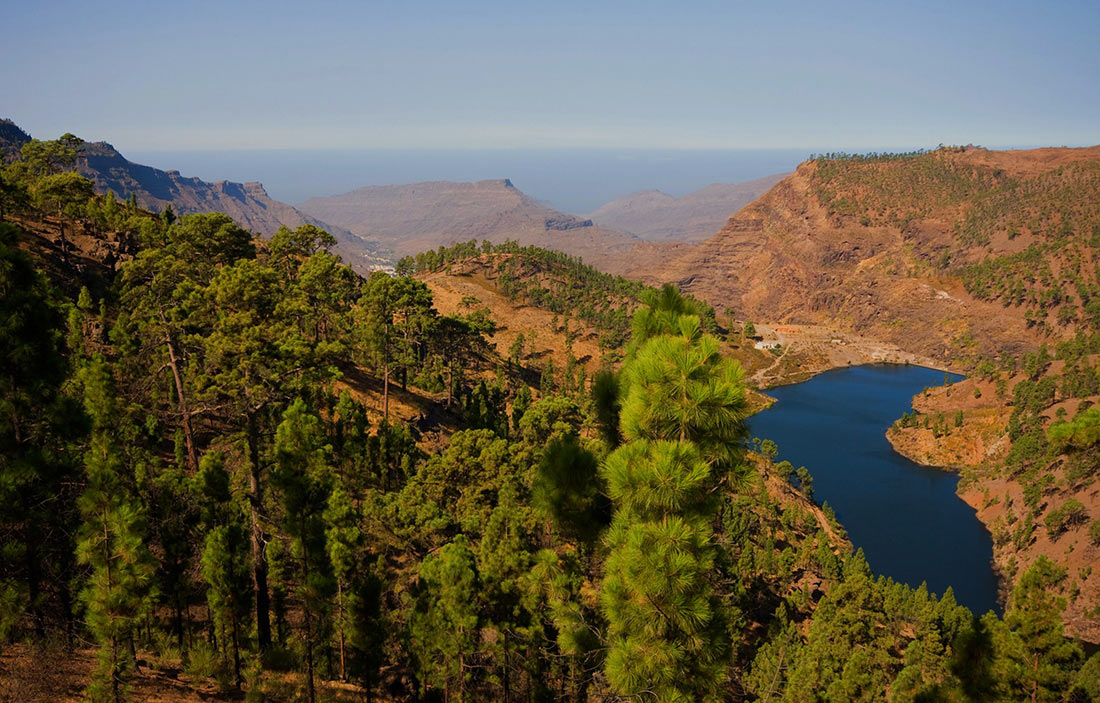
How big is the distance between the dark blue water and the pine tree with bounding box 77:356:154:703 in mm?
90034

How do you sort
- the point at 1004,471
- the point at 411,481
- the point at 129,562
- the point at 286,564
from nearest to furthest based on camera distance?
the point at 129,562 < the point at 286,564 < the point at 411,481 < the point at 1004,471

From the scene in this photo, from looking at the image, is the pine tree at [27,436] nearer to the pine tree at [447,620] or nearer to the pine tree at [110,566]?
the pine tree at [110,566]

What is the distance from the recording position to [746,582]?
52.8 meters

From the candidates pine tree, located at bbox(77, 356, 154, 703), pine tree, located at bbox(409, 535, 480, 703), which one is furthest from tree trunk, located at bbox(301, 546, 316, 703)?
pine tree, located at bbox(77, 356, 154, 703)

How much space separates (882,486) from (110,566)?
120 m

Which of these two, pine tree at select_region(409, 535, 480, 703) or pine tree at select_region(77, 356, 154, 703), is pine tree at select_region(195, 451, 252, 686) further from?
pine tree at select_region(409, 535, 480, 703)

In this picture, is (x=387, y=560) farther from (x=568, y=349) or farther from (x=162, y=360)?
(x=568, y=349)

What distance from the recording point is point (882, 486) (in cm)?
10844

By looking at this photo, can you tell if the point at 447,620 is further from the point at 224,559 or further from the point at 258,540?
the point at 224,559

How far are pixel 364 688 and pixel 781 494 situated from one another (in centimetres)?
7362

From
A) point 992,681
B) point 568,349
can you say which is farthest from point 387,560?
point 568,349

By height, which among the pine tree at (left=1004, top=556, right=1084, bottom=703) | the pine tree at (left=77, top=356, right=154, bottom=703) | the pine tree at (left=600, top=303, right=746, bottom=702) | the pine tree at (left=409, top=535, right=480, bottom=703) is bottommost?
the pine tree at (left=409, top=535, right=480, bottom=703)

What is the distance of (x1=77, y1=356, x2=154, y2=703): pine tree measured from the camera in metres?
14.8

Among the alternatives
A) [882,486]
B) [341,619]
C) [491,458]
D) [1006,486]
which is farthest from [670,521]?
[1006,486]
